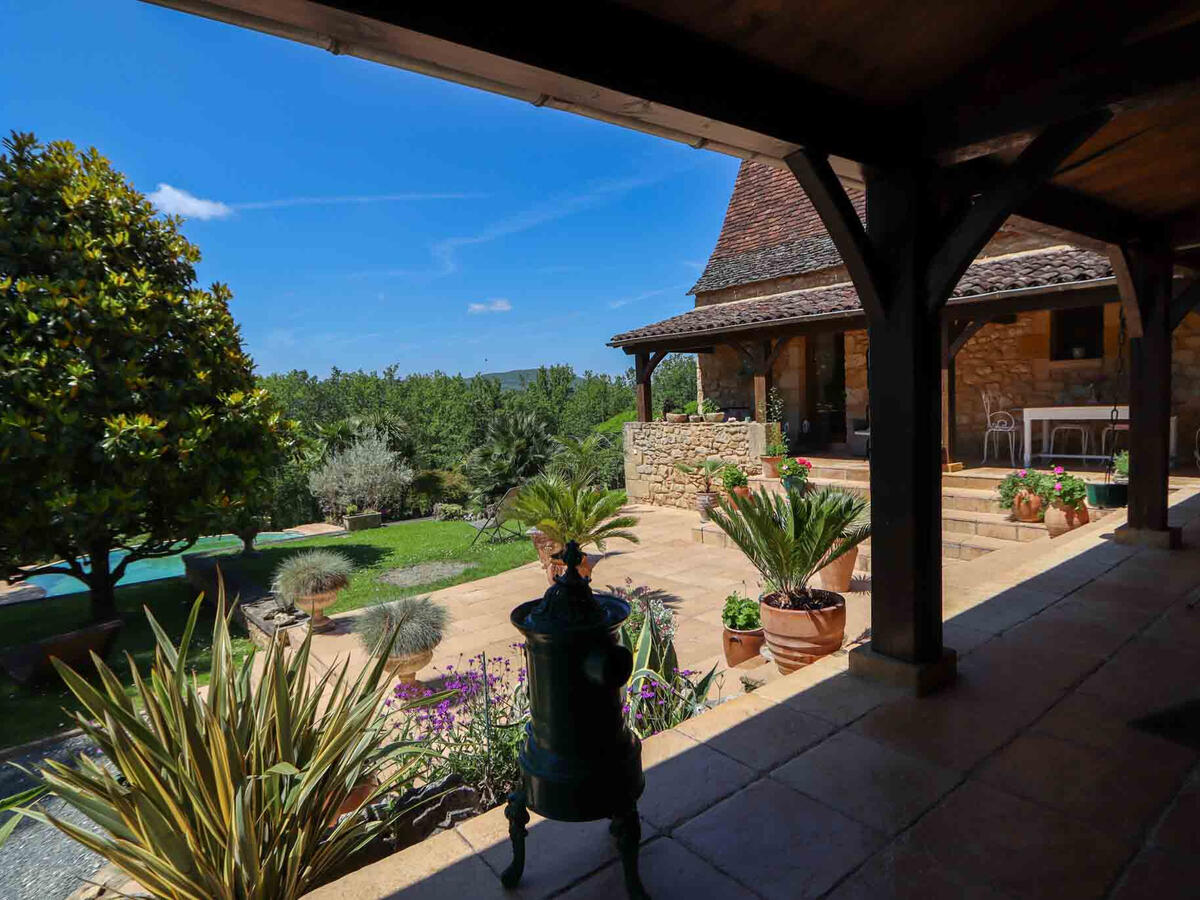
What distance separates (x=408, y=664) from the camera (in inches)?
183

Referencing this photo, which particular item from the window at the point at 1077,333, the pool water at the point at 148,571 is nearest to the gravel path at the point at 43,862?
the pool water at the point at 148,571

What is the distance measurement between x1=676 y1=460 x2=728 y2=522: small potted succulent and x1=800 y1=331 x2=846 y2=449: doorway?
3.37 metres

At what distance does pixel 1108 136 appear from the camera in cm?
289

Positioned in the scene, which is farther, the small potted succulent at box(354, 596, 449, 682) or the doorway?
the doorway

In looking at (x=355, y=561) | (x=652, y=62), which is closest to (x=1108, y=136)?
(x=652, y=62)

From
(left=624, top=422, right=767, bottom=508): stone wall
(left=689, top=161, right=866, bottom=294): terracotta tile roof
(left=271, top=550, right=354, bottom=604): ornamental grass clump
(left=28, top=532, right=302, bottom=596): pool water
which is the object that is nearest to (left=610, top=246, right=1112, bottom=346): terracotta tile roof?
(left=689, top=161, right=866, bottom=294): terracotta tile roof

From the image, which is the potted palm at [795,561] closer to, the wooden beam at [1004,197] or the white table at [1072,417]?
the wooden beam at [1004,197]

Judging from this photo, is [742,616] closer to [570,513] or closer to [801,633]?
[801,633]

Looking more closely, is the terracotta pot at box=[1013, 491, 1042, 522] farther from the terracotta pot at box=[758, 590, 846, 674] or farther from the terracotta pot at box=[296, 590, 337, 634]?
the terracotta pot at box=[296, 590, 337, 634]

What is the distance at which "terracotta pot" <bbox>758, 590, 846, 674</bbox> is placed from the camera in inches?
156

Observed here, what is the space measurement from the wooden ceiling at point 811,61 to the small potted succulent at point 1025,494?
4955mm

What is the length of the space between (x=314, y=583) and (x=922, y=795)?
232 inches

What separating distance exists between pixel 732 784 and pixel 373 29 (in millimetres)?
2408

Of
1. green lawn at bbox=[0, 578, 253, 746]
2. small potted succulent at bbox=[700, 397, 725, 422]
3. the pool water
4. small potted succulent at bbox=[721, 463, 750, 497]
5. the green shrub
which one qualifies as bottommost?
the pool water
